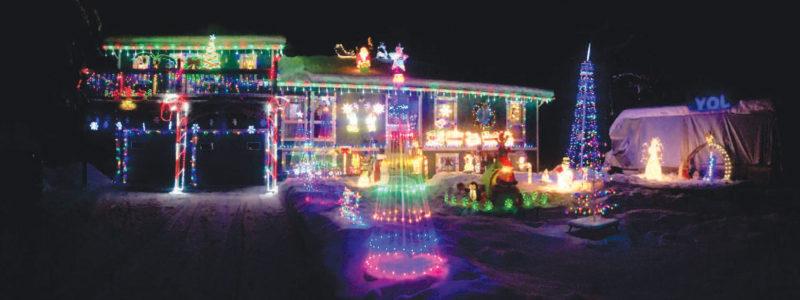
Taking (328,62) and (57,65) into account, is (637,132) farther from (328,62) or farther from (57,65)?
(57,65)

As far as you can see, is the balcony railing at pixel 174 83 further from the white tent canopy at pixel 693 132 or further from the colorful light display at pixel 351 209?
the white tent canopy at pixel 693 132

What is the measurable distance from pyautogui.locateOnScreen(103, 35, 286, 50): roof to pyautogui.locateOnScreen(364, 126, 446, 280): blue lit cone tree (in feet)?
20.0

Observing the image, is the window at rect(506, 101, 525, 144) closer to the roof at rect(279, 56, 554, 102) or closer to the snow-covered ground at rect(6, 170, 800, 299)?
the roof at rect(279, 56, 554, 102)

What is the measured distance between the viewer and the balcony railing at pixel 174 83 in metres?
17.5

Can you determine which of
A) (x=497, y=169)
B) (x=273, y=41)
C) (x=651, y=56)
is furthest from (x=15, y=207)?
(x=651, y=56)

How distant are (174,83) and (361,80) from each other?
6584 millimetres

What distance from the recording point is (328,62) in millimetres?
19984

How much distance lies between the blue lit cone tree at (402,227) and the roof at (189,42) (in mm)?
6099

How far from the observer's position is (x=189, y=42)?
1808 centimetres

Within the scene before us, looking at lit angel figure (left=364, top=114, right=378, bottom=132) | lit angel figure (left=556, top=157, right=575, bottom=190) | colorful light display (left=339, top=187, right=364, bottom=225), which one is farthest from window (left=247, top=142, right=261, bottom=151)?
lit angel figure (left=556, top=157, right=575, bottom=190)

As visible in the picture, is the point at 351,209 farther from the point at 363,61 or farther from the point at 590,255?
the point at 363,61

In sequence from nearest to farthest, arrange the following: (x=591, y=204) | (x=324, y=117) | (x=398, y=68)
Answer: (x=591, y=204)
(x=398, y=68)
(x=324, y=117)

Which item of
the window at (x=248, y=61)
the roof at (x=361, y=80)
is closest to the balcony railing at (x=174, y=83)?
the window at (x=248, y=61)

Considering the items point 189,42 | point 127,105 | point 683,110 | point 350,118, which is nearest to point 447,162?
point 350,118
